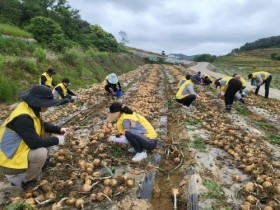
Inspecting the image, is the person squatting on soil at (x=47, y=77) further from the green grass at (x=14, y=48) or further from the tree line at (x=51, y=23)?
the tree line at (x=51, y=23)

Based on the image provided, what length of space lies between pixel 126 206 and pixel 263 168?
7.98 feet

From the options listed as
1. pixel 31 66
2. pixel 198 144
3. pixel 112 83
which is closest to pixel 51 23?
pixel 31 66

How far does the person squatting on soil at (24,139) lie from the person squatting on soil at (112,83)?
6924mm

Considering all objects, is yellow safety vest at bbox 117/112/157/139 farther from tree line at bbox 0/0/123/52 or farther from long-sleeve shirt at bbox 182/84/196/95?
tree line at bbox 0/0/123/52

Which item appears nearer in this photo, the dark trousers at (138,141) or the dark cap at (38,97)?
the dark cap at (38,97)

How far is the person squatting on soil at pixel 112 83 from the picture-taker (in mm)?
10641

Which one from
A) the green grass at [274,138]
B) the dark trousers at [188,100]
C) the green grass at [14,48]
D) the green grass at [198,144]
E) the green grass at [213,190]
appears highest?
the green grass at [14,48]

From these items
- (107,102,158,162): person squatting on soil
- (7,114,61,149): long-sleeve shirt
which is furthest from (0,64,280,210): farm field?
(7,114,61,149): long-sleeve shirt

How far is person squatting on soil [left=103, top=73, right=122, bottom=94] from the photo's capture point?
10641 mm

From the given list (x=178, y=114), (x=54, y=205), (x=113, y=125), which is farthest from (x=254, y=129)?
(x=54, y=205)

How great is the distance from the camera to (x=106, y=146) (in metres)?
5.17

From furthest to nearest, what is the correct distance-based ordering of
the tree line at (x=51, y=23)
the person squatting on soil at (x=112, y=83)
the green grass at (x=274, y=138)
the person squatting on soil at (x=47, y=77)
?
the tree line at (x=51, y=23) < the person squatting on soil at (x=112, y=83) < the person squatting on soil at (x=47, y=77) < the green grass at (x=274, y=138)

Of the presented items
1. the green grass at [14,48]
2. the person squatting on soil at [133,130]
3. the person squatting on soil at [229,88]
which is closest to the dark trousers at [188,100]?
the person squatting on soil at [229,88]

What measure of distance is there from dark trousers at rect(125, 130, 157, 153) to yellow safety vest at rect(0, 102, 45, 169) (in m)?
1.62
